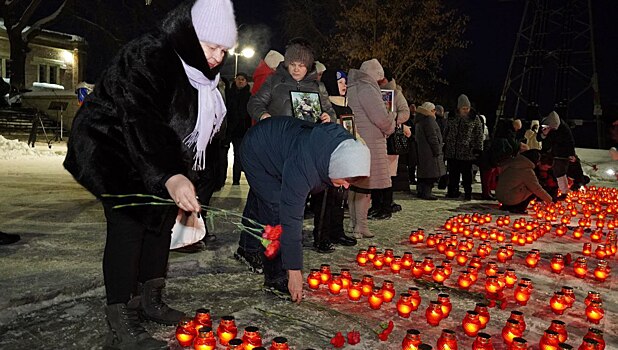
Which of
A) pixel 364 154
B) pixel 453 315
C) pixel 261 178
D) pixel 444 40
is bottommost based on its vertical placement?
pixel 453 315

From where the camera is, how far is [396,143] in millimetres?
7789

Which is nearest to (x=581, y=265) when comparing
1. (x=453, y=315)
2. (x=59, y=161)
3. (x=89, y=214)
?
(x=453, y=315)

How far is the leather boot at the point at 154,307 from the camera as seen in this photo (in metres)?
3.26

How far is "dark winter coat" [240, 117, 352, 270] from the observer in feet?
10.4

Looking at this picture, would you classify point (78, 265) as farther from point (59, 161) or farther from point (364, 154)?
point (59, 161)

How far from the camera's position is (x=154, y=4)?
28.9 metres

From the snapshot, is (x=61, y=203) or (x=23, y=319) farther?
(x=61, y=203)

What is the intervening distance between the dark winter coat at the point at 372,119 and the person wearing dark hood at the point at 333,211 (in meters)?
0.19

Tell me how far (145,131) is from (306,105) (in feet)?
7.95

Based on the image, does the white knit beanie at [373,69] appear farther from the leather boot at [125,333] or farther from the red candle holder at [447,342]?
the leather boot at [125,333]

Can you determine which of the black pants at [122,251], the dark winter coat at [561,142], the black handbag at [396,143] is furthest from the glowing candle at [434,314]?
the dark winter coat at [561,142]

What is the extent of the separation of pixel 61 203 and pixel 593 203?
29.4 ft

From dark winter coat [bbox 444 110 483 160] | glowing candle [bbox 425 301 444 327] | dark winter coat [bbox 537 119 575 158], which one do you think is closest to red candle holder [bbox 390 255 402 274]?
glowing candle [bbox 425 301 444 327]

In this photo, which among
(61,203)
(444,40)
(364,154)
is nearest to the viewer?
(364,154)
